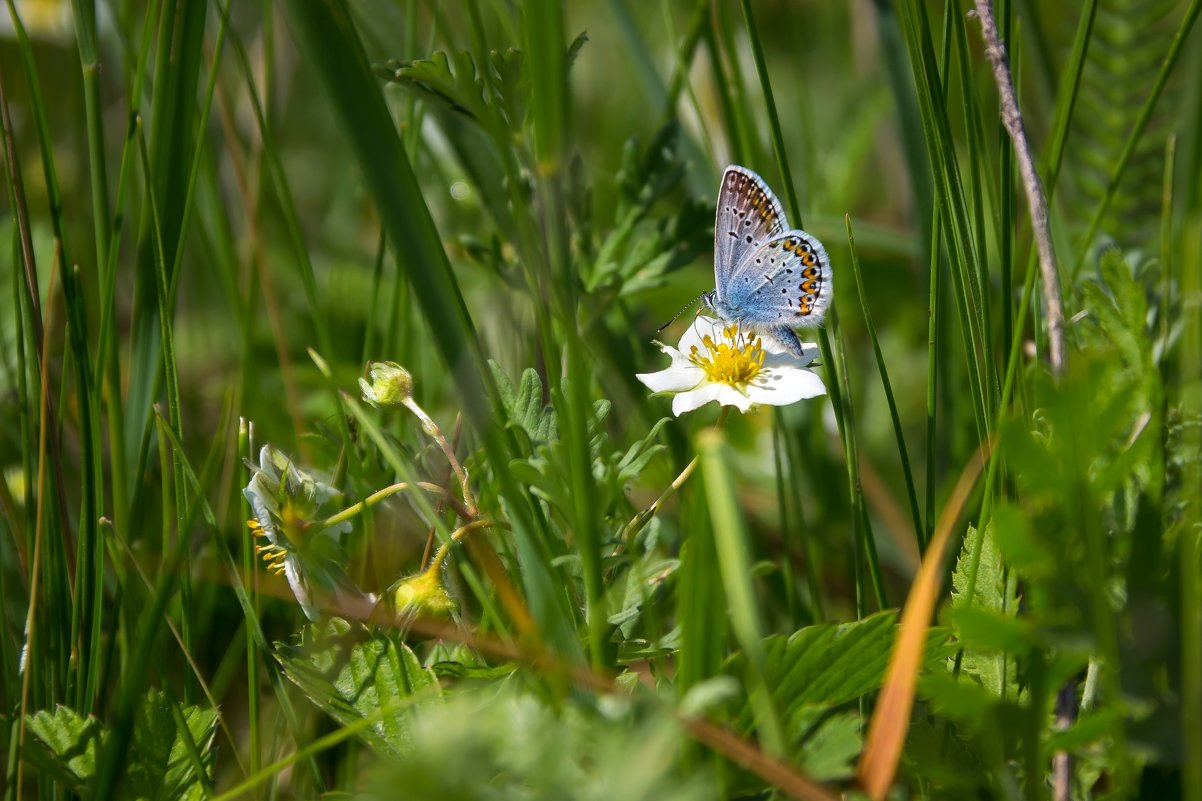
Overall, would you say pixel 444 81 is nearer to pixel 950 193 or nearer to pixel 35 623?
pixel 950 193

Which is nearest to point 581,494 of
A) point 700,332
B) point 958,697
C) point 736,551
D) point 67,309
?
point 736,551

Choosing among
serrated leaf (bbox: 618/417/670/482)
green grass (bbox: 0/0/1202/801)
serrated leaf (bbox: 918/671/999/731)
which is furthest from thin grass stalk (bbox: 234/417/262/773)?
serrated leaf (bbox: 918/671/999/731)

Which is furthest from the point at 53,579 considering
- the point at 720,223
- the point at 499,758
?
the point at 720,223

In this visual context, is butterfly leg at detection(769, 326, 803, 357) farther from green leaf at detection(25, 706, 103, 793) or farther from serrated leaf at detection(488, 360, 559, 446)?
green leaf at detection(25, 706, 103, 793)

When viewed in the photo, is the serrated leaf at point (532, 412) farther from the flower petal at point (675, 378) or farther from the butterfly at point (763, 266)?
the butterfly at point (763, 266)

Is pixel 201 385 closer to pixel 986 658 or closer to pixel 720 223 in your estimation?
pixel 720 223
